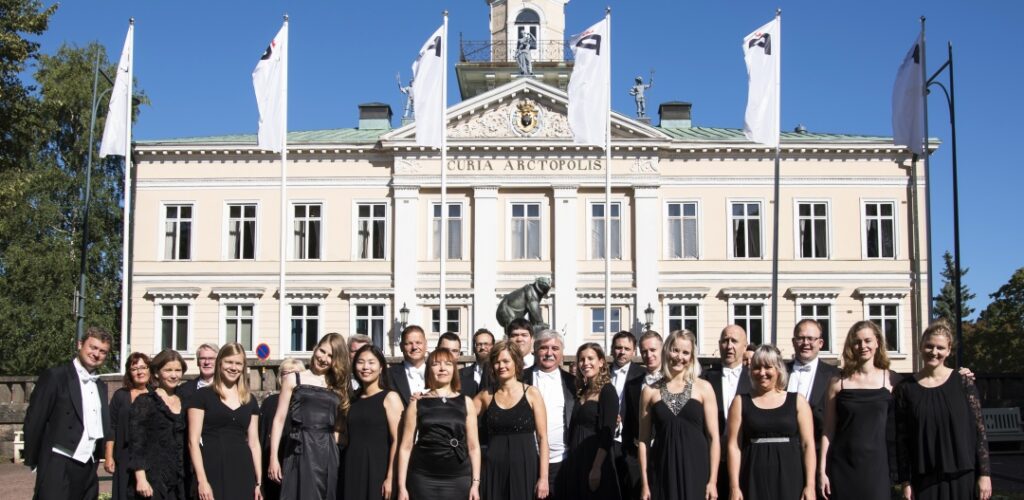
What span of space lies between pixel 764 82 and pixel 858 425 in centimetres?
1819

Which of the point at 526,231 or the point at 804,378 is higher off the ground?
the point at 526,231

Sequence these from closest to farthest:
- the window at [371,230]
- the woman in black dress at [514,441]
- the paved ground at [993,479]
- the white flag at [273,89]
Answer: the woman in black dress at [514,441] < the paved ground at [993,479] < the white flag at [273,89] < the window at [371,230]

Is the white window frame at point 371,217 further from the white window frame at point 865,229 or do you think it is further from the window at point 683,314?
the white window frame at point 865,229

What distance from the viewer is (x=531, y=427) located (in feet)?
27.7

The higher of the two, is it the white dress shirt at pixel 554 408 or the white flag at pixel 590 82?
the white flag at pixel 590 82

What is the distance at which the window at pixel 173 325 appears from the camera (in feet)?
129

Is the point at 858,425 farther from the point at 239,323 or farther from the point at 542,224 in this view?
the point at 239,323

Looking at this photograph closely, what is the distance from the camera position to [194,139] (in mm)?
40844

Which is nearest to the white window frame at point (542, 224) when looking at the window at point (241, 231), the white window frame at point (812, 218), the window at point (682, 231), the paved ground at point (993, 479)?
the window at point (682, 231)

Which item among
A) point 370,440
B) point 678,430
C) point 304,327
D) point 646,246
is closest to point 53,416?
point 370,440

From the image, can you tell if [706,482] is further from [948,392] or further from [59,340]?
[59,340]

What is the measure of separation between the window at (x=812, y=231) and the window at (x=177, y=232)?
21.9 m

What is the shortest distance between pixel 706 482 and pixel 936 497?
1.61 metres

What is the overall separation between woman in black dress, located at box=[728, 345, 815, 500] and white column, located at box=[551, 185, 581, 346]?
30259mm
